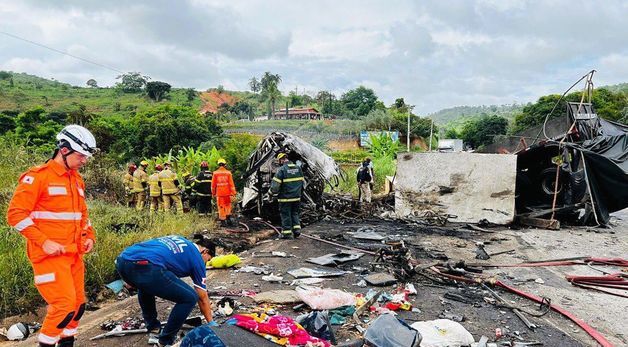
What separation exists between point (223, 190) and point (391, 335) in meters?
6.68

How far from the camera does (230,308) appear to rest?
4.39 metres

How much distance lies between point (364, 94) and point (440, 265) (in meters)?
59.7

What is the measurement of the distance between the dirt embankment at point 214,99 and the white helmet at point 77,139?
205ft

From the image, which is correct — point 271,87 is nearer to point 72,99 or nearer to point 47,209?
point 72,99

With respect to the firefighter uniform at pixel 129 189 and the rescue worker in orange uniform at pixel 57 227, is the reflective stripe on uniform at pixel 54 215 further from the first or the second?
the firefighter uniform at pixel 129 189

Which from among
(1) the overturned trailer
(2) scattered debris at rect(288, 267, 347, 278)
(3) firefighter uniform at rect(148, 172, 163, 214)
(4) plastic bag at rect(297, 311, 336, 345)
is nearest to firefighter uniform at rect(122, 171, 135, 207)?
(3) firefighter uniform at rect(148, 172, 163, 214)

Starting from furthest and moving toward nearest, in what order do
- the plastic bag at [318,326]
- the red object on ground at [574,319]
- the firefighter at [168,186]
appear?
the firefighter at [168,186] → the red object on ground at [574,319] → the plastic bag at [318,326]

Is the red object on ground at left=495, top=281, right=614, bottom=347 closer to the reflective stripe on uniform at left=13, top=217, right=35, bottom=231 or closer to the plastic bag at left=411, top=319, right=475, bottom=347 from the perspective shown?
the plastic bag at left=411, top=319, right=475, bottom=347

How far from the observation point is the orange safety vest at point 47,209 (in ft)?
10.2

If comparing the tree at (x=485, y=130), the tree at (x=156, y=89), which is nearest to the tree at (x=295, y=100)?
the tree at (x=156, y=89)

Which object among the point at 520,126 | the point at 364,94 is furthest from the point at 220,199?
the point at 364,94

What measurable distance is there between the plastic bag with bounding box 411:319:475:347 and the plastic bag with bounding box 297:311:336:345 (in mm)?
769

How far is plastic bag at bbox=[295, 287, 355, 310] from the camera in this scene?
4348 mm

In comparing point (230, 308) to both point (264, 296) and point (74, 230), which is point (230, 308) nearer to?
point (264, 296)
